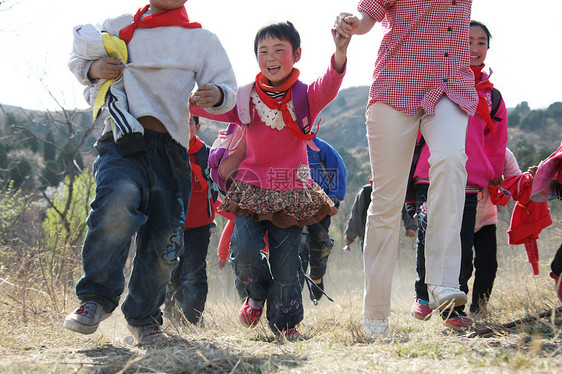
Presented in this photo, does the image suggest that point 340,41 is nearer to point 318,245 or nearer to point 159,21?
point 159,21

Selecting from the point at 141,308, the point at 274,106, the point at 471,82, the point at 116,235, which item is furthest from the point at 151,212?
the point at 471,82

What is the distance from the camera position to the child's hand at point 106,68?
2871mm

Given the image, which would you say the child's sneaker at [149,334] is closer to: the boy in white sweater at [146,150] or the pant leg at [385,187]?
the boy in white sweater at [146,150]

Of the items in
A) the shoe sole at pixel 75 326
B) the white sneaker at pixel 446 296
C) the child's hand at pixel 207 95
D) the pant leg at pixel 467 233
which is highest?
the child's hand at pixel 207 95

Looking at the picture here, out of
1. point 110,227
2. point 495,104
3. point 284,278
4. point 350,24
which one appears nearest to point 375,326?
point 284,278

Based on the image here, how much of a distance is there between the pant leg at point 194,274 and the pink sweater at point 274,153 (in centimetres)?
123

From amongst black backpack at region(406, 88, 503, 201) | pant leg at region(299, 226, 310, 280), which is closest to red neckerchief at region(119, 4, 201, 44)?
black backpack at region(406, 88, 503, 201)

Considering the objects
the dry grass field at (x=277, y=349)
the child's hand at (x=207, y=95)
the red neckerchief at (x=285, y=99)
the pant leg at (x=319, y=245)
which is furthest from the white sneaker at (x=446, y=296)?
the pant leg at (x=319, y=245)

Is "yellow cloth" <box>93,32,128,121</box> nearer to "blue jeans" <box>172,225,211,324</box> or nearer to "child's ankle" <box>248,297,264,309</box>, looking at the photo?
"child's ankle" <box>248,297,264,309</box>

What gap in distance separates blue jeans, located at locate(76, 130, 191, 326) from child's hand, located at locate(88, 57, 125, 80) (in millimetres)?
335

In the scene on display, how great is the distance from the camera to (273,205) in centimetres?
349

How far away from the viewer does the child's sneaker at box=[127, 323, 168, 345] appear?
3011mm

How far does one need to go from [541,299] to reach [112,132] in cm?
354

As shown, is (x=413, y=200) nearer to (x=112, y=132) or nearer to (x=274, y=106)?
(x=274, y=106)
